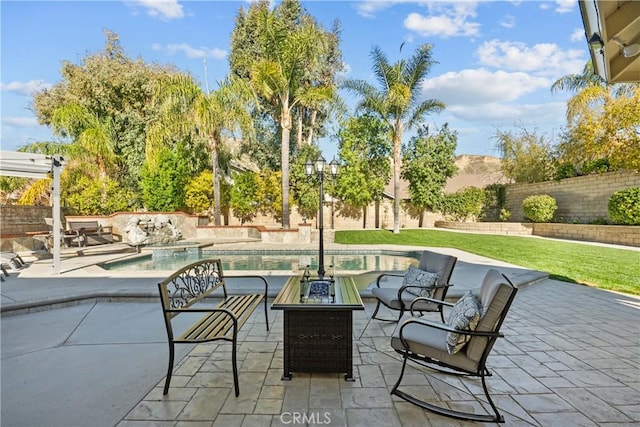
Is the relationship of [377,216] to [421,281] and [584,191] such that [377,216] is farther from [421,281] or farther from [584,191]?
[421,281]

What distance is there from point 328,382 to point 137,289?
147 inches

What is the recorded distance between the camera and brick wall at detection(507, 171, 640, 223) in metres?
12.2

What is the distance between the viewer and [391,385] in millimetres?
2576

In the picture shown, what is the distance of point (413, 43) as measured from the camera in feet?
44.0

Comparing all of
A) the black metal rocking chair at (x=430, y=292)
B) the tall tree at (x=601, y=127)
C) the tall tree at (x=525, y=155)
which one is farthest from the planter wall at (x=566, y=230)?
the black metal rocking chair at (x=430, y=292)

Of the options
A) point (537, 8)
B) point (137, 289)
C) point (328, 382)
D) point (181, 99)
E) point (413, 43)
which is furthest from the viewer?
point (413, 43)

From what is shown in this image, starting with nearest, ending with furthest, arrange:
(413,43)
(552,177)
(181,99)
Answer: (181,99)
(413,43)
(552,177)

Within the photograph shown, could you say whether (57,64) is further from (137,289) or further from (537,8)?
(537,8)

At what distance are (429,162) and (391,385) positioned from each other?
655 inches

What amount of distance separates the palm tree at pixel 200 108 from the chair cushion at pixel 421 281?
1023cm

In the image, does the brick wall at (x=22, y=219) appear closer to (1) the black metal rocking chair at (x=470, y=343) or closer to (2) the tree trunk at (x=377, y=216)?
(1) the black metal rocking chair at (x=470, y=343)

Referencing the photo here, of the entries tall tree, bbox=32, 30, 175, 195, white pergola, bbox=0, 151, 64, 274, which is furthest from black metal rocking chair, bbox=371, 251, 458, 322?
tall tree, bbox=32, 30, 175, 195

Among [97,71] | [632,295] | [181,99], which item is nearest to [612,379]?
[632,295]

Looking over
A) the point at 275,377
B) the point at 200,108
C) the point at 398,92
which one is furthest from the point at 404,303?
the point at 398,92
